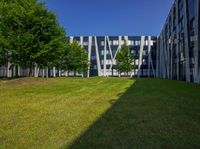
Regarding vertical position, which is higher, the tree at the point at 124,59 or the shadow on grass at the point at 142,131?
the tree at the point at 124,59

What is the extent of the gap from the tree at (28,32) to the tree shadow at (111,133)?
18.5 m

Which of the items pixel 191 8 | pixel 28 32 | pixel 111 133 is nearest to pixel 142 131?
pixel 111 133

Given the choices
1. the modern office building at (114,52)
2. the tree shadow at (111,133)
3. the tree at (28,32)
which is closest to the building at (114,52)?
the modern office building at (114,52)

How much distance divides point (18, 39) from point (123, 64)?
142 feet

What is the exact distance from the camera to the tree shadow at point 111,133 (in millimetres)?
5035

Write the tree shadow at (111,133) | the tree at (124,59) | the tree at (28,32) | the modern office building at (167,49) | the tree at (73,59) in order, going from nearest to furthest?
the tree shadow at (111,133)
the tree at (28,32)
the modern office building at (167,49)
the tree at (73,59)
the tree at (124,59)

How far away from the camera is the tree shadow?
504 cm

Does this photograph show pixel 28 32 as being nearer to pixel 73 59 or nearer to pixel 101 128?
pixel 101 128

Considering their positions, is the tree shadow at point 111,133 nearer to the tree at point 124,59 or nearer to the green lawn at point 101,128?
the green lawn at point 101,128

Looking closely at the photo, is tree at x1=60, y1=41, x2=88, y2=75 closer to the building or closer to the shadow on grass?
the building

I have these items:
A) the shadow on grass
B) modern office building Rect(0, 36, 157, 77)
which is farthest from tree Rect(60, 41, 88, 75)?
the shadow on grass

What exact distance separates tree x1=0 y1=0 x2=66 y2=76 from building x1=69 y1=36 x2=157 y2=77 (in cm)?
5537

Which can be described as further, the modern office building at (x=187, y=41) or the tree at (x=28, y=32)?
the modern office building at (x=187, y=41)

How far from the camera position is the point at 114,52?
82.8 metres
